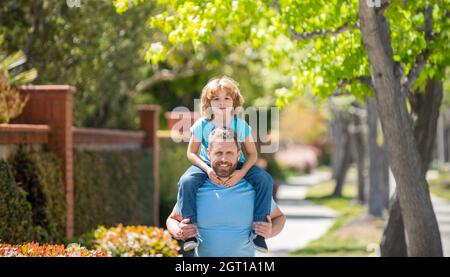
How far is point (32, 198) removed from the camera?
1121 cm

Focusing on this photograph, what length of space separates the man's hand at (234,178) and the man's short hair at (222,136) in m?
0.17

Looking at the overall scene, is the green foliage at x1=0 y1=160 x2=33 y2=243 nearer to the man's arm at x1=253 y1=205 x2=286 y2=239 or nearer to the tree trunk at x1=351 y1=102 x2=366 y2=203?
the man's arm at x1=253 y1=205 x2=286 y2=239

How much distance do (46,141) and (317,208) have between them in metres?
20.2

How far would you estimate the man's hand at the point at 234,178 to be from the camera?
5.64 metres

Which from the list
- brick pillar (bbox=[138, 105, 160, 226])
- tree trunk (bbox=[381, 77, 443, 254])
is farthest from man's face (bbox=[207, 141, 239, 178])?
brick pillar (bbox=[138, 105, 160, 226])

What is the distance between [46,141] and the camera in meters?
12.2

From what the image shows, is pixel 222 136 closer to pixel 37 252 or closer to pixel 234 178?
pixel 234 178

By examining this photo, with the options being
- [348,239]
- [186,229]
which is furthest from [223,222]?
[348,239]

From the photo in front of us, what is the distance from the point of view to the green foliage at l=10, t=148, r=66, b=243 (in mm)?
11023

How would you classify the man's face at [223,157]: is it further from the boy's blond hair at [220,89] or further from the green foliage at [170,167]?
the green foliage at [170,167]

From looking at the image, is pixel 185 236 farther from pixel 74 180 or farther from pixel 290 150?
pixel 290 150

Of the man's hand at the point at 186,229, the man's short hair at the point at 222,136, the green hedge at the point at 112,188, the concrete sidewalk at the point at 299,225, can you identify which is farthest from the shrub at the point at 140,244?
the man's short hair at the point at 222,136

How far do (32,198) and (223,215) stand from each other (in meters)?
6.16
